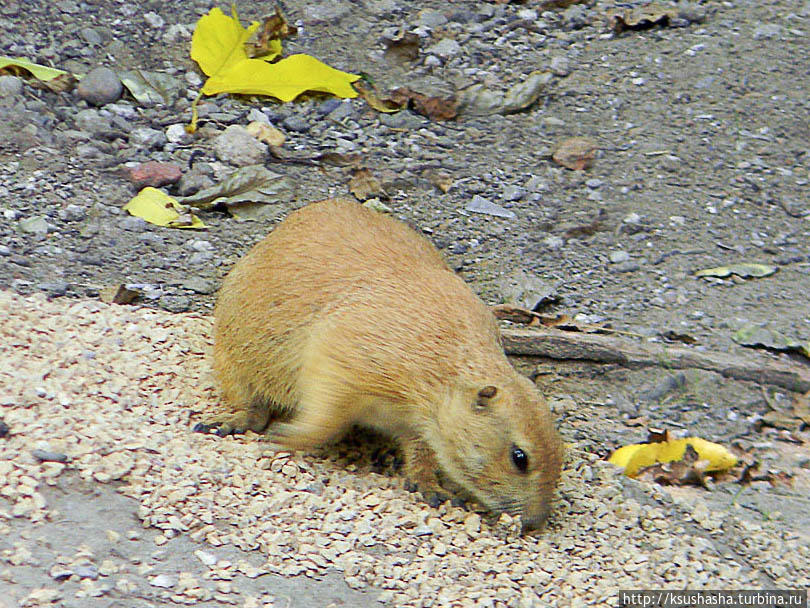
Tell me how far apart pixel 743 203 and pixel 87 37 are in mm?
3726

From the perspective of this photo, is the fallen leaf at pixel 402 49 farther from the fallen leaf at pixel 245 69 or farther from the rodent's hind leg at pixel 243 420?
the rodent's hind leg at pixel 243 420

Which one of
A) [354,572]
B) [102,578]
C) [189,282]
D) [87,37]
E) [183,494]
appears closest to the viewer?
[102,578]

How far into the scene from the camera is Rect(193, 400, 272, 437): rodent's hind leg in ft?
11.5

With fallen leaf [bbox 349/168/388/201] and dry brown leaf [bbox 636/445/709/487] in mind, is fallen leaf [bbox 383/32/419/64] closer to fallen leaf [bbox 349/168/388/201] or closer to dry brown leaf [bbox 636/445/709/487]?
fallen leaf [bbox 349/168/388/201]

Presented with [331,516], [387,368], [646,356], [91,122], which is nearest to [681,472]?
[646,356]

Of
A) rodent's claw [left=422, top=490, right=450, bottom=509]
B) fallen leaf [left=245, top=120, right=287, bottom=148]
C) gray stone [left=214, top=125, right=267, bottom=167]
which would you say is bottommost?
rodent's claw [left=422, top=490, right=450, bottom=509]

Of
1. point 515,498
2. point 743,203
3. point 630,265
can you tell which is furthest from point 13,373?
point 743,203

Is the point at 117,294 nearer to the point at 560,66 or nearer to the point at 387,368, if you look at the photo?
the point at 387,368

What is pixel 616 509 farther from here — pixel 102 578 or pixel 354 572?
pixel 102 578

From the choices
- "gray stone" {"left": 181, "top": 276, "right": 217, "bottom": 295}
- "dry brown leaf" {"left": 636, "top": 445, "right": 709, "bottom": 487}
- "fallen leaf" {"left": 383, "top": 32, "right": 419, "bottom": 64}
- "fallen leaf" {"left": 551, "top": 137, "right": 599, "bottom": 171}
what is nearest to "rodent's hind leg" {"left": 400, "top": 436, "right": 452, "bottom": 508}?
"dry brown leaf" {"left": 636, "top": 445, "right": 709, "bottom": 487}

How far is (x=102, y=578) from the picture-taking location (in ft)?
7.86

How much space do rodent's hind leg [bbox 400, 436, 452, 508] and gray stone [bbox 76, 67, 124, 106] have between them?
2.93m

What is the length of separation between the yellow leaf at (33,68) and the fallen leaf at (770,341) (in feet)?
12.2

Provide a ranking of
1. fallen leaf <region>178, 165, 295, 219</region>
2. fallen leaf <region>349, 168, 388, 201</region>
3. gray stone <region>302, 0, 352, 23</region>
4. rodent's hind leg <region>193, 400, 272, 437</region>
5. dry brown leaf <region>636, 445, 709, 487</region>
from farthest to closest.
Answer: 1. gray stone <region>302, 0, 352, 23</region>
2. fallen leaf <region>349, 168, 388, 201</region>
3. fallen leaf <region>178, 165, 295, 219</region>
4. rodent's hind leg <region>193, 400, 272, 437</region>
5. dry brown leaf <region>636, 445, 709, 487</region>
